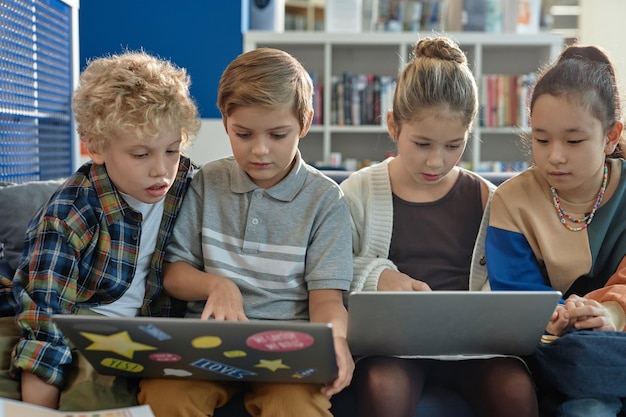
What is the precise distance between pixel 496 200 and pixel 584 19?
3.68 metres

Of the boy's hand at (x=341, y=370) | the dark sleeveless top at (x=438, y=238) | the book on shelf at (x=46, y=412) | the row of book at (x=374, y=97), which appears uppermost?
the row of book at (x=374, y=97)

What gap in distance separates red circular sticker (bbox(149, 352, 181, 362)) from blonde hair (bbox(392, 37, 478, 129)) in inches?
26.9

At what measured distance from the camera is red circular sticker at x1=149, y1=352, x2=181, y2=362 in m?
1.19

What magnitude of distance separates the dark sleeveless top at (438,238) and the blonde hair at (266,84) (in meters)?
0.32

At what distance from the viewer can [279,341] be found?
1106 mm

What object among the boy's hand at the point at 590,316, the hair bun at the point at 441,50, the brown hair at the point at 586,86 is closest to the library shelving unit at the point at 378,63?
the hair bun at the point at 441,50

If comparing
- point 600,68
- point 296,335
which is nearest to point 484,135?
point 600,68

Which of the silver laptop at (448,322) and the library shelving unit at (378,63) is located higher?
the library shelving unit at (378,63)

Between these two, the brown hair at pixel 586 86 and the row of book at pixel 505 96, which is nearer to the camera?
the brown hair at pixel 586 86

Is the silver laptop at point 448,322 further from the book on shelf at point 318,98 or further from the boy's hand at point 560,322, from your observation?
the book on shelf at point 318,98

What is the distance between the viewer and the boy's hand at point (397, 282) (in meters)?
1.44

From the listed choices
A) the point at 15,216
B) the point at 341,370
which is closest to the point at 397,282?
the point at 341,370

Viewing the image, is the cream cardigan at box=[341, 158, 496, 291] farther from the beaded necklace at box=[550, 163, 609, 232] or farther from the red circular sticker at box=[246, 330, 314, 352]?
the red circular sticker at box=[246, 330, 314, 352]

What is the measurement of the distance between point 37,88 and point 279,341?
4.68 feet
